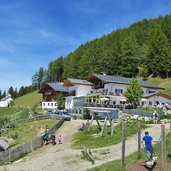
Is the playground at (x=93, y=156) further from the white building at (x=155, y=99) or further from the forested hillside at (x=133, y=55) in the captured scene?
the forested hillside at (x=133, y=55)

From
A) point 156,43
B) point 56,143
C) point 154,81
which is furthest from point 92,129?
point 156,43

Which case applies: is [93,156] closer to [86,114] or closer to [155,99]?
[86,114]

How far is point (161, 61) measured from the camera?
109250 mm

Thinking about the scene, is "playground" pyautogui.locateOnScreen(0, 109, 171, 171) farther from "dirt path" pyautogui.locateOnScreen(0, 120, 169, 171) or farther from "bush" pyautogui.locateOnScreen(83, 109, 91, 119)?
"bush" pyautogui.locateOnScreen(83, 109, 91, 119)

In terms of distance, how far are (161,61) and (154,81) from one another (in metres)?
6.54

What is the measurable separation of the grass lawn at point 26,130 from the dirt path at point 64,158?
28.9ft

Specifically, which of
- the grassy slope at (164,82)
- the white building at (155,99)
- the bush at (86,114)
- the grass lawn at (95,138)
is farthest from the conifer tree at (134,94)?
the grass lawn at (95,138)

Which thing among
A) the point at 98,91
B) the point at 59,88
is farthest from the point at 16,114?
the point at 98,91

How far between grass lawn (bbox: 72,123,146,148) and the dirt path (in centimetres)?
126

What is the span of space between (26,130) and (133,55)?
74569 millimetres

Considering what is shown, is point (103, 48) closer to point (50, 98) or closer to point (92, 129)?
point (50, 98)

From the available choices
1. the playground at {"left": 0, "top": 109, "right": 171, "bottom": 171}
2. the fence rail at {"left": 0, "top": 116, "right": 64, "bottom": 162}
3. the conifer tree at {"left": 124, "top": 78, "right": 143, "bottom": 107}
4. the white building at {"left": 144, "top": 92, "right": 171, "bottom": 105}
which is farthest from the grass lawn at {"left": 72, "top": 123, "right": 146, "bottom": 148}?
the white building at {"left": 144, "top": 92, "right": 171, "bottom": 105}

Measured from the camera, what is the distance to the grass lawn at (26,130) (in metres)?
46.9

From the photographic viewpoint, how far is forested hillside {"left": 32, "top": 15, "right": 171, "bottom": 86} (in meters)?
112
